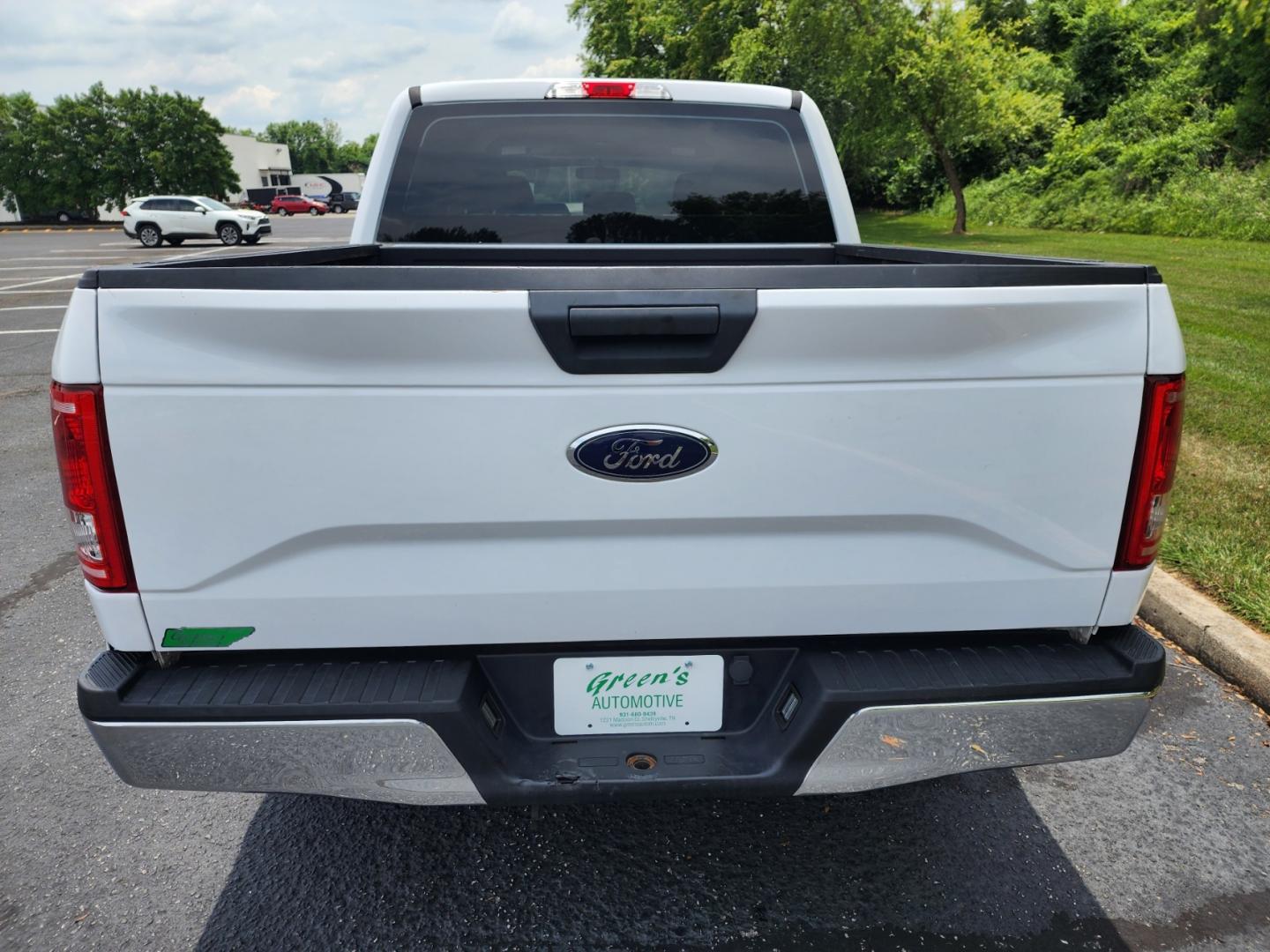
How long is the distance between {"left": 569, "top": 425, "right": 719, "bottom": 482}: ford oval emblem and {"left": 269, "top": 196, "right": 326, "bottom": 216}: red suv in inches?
2691

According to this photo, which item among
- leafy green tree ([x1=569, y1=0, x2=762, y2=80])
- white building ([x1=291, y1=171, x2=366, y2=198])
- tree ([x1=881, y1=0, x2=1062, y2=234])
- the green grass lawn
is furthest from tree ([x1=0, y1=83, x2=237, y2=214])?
the green grass lawn

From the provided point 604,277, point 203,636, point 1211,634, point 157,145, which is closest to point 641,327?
point 604,277

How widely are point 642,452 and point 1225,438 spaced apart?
583 centimetres

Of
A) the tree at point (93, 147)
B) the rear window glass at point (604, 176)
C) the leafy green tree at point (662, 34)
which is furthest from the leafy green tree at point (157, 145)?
the rear window glass at point (604, 176)

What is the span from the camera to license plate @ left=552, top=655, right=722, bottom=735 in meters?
1.98

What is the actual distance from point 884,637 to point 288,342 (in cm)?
138

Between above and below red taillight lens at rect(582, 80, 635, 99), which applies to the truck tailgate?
below

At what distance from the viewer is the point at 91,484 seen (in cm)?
180

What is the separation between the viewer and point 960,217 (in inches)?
1093

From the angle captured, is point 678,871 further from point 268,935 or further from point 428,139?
point 428,139

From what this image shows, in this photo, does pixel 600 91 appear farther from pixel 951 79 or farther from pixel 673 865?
pixel 951 79

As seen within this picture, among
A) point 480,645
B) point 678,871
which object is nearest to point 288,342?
point 480,645

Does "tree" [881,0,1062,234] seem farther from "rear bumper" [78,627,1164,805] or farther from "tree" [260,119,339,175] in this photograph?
"tree" [260,119,339,175]

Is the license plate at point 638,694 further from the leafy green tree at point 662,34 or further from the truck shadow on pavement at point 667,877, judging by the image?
the leafy green tree at point 662,34
